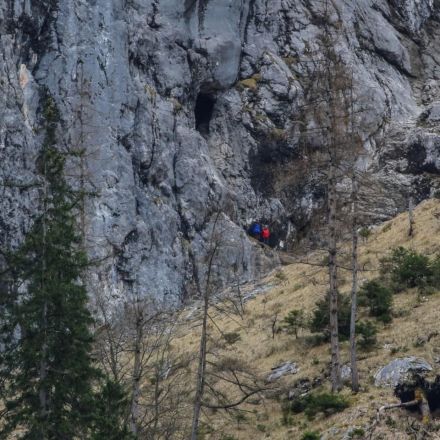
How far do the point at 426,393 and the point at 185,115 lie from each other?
38689mm

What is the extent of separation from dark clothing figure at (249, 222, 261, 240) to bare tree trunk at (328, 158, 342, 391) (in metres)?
→ 30.3

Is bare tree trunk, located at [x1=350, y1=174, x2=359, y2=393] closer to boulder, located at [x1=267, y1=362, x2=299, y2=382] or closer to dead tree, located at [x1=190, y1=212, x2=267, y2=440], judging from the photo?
dead tree, located at [x1=190, y1=212, x2=267, y2=440]

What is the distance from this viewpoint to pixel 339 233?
74.6ft

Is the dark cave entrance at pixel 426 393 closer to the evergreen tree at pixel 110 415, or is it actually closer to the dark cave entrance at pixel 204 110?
the evergreen tree at pixel 110 415

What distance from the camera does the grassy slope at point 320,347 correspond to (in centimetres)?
2022

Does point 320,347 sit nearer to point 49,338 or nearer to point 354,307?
point 354,307

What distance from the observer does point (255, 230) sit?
52875mm

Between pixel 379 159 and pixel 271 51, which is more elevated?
pixel 271 51

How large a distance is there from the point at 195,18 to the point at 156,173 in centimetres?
1424

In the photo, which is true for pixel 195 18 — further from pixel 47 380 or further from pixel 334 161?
pixel 47 380

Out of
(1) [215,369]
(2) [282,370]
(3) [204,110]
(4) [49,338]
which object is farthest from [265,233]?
(4) [49,338]

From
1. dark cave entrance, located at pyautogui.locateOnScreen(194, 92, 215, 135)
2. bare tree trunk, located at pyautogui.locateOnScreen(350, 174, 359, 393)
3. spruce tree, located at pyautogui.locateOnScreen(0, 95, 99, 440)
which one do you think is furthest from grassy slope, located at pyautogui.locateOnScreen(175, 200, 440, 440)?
dark cave entrance, located at pyautogui.locateOnScreen(194, 92, 215, 135)

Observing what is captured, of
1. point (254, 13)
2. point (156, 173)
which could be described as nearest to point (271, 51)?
point (254, 13)

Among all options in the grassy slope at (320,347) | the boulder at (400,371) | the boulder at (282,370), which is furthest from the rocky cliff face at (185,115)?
the boulder at (400,371)
